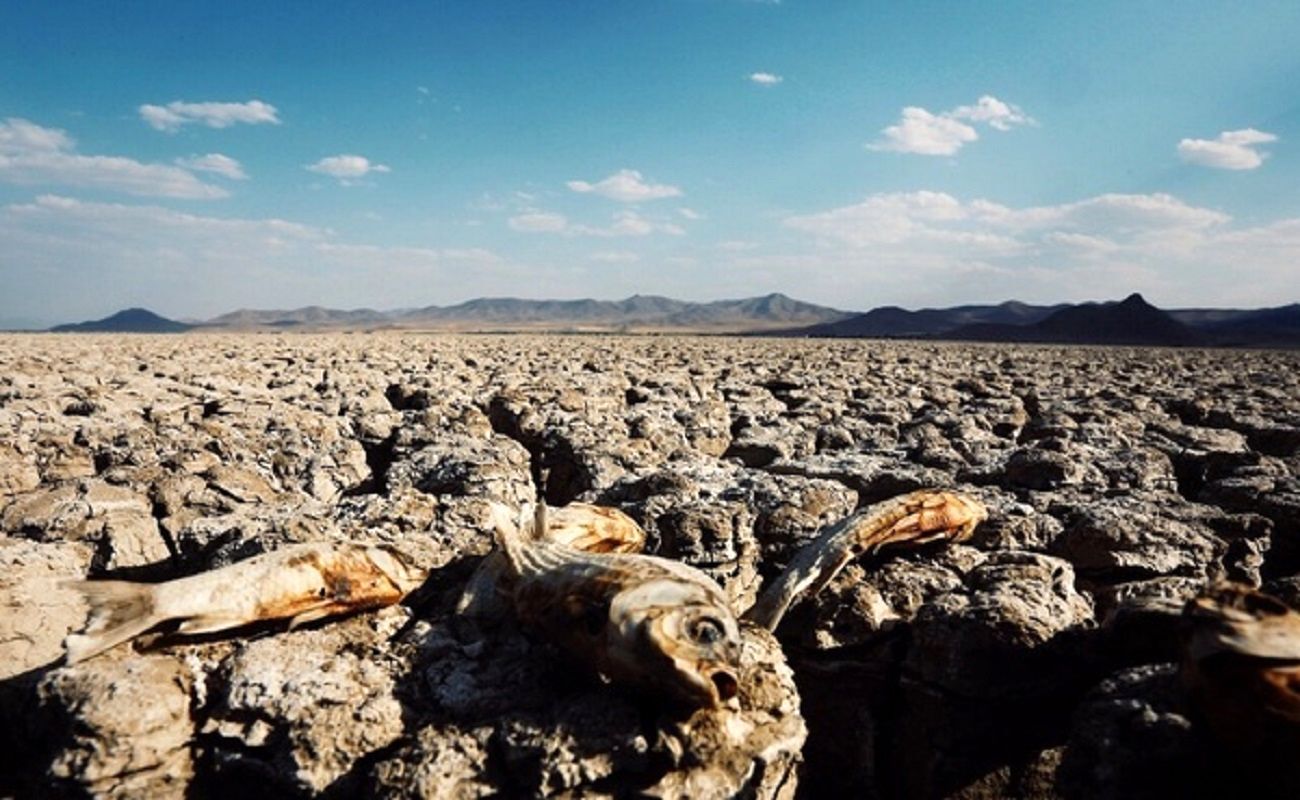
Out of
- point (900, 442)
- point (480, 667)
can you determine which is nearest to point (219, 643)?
point (480, 667)

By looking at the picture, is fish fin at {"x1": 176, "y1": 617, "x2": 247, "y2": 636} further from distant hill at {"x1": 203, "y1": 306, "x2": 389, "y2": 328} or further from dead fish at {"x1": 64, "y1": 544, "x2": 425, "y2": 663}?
distant hill at {"x1": 203, "y1": 306, "x2": 389, "y2": 328}

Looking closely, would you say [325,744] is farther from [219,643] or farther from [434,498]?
[434,498]

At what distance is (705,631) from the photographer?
5.34 ft

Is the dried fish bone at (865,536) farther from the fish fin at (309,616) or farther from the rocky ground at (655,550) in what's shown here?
the fish fin at (309,616)

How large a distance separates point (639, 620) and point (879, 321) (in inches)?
3028

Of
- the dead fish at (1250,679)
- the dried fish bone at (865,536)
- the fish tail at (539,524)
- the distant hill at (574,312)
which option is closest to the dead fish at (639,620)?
the fish tail at (539,524)

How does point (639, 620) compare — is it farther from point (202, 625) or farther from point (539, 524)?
point (202, 625)

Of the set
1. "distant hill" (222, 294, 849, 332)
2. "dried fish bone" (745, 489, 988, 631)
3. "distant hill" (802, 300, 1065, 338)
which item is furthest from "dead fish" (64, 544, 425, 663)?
"distant hill" (222, 294, 849, 332)

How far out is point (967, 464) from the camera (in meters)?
4.03

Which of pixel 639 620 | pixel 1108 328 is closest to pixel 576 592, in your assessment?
pixel 639 620

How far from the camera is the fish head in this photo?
158 centimetres

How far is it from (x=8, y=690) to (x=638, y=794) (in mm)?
1631

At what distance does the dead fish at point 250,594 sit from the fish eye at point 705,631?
3.29ft

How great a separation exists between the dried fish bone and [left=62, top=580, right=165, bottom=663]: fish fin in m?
1.62
